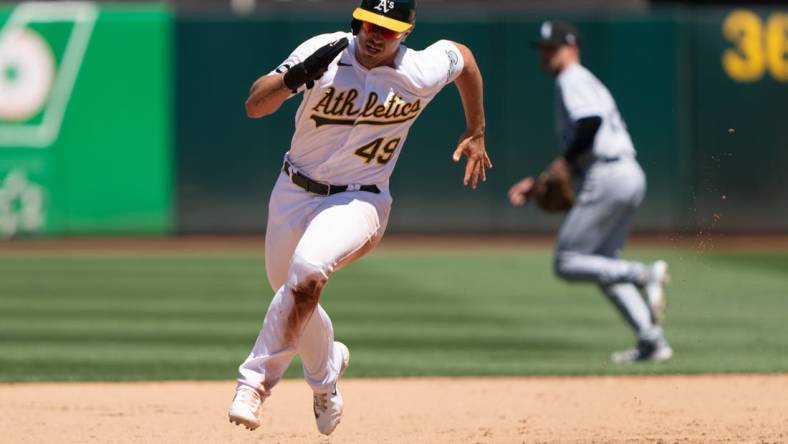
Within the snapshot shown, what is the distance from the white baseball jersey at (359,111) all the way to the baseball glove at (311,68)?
0.76ft

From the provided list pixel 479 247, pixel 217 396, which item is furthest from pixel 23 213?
pixel 217 396

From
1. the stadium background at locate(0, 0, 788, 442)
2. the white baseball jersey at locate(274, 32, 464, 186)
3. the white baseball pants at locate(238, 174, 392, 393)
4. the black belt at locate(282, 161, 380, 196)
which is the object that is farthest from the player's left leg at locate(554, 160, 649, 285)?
the stadium background at locate(0, 0, 788, 442)

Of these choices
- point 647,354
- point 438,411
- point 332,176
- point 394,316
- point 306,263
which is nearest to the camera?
point 306,263

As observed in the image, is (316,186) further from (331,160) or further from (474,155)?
(474,155)

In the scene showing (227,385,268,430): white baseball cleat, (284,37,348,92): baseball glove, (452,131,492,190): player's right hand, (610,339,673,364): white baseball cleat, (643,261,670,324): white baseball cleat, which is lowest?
(610,339,673,364): white baseball cleat

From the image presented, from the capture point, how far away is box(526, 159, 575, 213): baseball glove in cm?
966

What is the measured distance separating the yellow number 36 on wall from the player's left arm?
41.2 ft

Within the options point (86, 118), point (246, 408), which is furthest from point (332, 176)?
point (86, 118)

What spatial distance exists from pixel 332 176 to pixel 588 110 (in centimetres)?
354

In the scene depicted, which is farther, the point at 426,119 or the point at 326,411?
the point at 426,119

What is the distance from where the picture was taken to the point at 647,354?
30.6 ft

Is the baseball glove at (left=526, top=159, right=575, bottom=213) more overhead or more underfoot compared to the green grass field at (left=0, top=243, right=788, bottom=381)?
more overhead

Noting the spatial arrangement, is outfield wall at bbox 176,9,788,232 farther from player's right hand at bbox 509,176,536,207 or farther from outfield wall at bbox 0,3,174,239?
player's right hand at bbox 509,176,536,207

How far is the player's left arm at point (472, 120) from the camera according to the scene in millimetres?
6391
